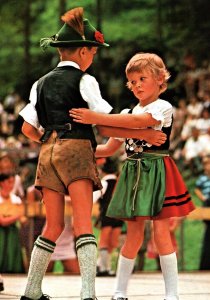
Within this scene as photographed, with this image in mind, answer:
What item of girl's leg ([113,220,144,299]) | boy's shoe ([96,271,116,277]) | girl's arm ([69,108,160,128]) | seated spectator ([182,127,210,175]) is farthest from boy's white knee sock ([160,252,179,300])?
seated spectator ([182,127,210,175])

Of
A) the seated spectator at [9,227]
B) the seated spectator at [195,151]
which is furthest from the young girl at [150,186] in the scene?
the seated spectator at [195,151]

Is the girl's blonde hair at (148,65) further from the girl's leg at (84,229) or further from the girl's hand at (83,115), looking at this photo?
the girl's leg at (84,229)

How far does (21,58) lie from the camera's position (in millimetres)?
29969

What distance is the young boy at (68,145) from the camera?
5.77m

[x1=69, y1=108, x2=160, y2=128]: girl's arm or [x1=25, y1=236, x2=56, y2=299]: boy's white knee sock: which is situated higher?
[x1=69, y1=108, x2=160, y2=128]: girl's arm

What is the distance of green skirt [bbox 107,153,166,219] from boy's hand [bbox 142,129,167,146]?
0.10 meters

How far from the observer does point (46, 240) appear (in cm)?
588

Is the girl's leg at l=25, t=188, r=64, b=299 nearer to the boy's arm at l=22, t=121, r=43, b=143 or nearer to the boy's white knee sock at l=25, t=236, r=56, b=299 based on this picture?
the boy's white knee sock at l=25, t=236, r=56, b=299

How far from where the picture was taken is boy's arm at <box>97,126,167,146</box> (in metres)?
5.95

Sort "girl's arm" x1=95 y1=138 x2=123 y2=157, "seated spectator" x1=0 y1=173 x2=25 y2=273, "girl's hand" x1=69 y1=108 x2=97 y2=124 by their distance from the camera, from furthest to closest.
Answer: "seated spectator" x1=0 y1=173 x2=25 y2=273, "girl's arm" x1=95 y1=138 x2=123 y2=157, "girl's hand" x1=69 y1=108 x2=97 y2=124

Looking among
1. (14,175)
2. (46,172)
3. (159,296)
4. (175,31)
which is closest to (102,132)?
(46,172)

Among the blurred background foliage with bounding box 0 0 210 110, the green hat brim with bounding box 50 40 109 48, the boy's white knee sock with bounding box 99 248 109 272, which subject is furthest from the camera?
the blurred background foliage with bounding box 0 0 210 110

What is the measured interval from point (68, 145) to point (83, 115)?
7.2 inches

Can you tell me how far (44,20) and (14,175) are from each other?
17.7 metres
